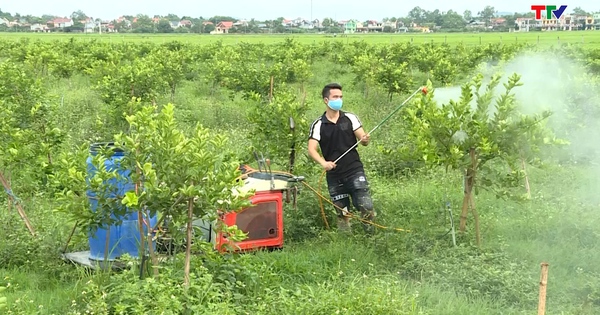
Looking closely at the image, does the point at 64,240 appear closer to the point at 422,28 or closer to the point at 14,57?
the point at 14,57

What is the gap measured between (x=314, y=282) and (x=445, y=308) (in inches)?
46.1

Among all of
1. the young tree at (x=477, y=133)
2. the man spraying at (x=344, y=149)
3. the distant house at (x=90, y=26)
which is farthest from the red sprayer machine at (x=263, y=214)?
the distant house at (x=90, y=26)

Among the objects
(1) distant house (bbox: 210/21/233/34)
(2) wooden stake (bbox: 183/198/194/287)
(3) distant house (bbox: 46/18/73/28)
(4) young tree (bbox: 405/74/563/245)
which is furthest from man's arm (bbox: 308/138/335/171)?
(3) distant house (bbox: 46/18/73/28)

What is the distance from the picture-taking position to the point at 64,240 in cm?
655

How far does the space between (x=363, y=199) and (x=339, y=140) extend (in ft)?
2.11

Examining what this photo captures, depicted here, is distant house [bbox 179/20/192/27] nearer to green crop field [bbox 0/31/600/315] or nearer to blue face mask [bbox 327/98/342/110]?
green crop field [bbox 0/31/600/315]

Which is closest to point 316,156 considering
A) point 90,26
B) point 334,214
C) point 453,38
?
point 334,214

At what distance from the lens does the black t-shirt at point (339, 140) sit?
22.6 feet

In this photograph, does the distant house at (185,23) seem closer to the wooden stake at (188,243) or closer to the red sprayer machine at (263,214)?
the red sprayer machine at (263,214)

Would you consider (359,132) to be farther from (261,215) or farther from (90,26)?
(90,26)

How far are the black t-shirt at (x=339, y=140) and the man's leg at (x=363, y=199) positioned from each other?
110mm

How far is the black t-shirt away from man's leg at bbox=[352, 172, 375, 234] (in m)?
0.11

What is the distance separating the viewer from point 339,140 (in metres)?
6.89

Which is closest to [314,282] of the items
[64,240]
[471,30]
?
[64,240]
